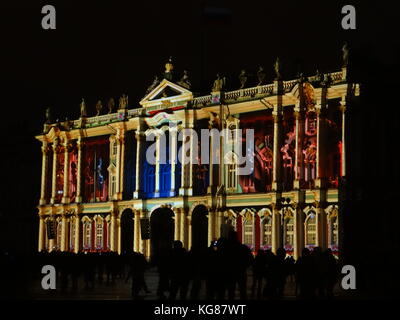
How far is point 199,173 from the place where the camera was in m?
56.8

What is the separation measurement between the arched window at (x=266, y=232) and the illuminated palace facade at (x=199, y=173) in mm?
60

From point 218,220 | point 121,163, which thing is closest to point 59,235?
point 121,163

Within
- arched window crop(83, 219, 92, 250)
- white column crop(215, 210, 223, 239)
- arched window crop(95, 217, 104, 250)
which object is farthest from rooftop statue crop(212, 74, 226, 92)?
arched window crop(83, 219, 92, 250)

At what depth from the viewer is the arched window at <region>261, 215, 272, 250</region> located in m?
51.9

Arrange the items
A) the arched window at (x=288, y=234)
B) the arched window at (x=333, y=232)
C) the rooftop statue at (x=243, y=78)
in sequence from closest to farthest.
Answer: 1. the arched window at (x=333, y=232)
2. the arched window at (x=288, y=234)
3. the rooftop statue at (x=243, y=78)

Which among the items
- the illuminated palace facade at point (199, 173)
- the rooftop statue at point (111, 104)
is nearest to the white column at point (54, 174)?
the illuminated palace facade at point (199, 173)

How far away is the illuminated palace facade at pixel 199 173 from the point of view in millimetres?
49375

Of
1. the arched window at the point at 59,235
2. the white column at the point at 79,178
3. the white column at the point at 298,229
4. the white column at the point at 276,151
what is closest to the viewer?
the white column at the point at 298,229

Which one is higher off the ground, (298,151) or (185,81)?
(185,81)

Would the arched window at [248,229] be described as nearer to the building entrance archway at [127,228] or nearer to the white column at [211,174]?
the white column at [211,174]

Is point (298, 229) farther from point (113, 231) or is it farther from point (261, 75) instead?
point (113, 231)

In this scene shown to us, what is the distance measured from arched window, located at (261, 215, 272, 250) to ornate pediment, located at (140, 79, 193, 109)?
34.2ft

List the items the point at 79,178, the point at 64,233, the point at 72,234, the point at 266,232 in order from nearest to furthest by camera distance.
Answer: the point at 266,232 → the point at 79,178 → the point at 64,233 → the point at 72,234

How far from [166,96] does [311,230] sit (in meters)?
15.4
